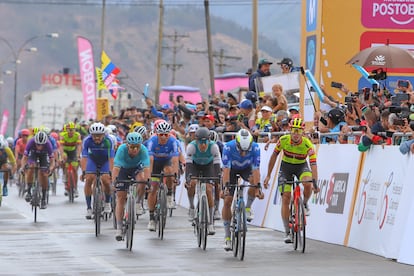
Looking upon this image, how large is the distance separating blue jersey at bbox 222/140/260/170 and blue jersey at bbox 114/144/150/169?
1203mm

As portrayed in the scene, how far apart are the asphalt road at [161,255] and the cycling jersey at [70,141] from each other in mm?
9079

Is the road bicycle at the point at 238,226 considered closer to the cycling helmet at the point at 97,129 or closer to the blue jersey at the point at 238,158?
the blue jersey at the point at 238,158

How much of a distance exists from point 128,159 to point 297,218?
2943mm

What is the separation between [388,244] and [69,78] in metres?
177

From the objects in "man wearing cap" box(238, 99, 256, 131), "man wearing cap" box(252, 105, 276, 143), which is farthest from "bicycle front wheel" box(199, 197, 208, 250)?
"man wearing cap" box(238, 99, 256, 131)

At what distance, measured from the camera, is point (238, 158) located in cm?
1777

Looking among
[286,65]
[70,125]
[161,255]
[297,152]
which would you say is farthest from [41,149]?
[161,255]

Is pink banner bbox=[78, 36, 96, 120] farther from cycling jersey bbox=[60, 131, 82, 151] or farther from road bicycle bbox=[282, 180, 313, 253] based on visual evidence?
road bicycle bbox=[282, 180, 313, 253]

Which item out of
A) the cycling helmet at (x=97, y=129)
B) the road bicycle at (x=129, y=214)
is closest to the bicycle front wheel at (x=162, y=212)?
the road bicycle at (x=129, y=214)

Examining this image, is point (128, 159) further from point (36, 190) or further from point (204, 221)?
point (36, 190)

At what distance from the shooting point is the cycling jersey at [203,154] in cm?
1816

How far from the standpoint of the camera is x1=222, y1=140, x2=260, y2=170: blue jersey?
17469mm

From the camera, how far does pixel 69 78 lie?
19038 cm

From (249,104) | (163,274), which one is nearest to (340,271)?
(163,274)
